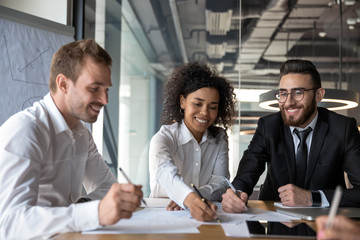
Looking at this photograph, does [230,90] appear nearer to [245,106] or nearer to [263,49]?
[245,106]

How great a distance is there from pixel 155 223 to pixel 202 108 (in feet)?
3.51

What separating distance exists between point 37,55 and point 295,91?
1783 millimetres

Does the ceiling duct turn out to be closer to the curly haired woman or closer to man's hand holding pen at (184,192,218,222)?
the curly haired woman

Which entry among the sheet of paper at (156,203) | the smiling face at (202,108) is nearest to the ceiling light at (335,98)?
the smiling face at (202,108)

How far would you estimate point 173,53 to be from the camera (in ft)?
16.5

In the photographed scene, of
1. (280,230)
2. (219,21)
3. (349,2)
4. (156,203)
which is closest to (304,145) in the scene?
(156,203)

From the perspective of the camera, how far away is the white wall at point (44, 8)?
3.51 meters

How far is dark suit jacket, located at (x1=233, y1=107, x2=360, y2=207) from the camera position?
2.34 m

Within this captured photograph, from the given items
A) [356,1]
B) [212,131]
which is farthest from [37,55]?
[356,1]

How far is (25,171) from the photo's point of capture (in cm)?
136

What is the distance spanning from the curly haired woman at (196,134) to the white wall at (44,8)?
62.6 inches

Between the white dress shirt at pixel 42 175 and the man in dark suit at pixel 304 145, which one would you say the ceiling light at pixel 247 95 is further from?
the white dress shirt at pixel 42 175

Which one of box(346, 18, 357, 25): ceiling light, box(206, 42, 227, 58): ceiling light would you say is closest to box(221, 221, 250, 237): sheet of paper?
box(206, 42, 227, 58): ceiling light

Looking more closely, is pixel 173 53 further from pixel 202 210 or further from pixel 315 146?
pixel 202 210
